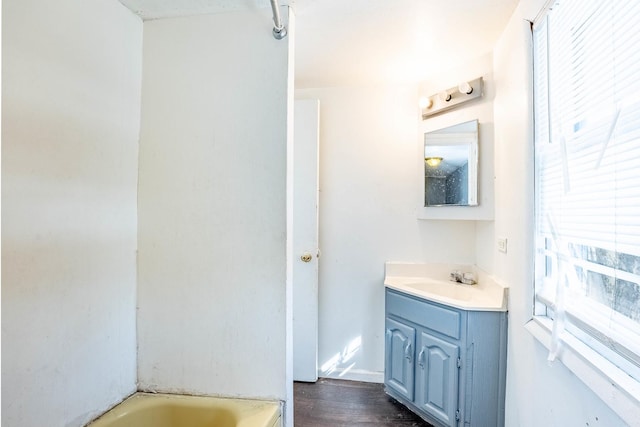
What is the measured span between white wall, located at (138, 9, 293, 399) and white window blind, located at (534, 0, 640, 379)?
113 centimetres

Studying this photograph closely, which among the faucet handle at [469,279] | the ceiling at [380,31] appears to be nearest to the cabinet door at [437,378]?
the faucet handle at [469,279]

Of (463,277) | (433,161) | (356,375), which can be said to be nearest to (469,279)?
(463,277)

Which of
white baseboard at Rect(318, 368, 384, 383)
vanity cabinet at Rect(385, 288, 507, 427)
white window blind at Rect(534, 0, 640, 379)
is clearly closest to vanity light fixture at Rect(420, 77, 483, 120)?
white window blind at Rect(534, 0, 640, 379)

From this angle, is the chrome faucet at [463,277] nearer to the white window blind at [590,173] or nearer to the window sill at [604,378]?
the white window blind at [590,173]

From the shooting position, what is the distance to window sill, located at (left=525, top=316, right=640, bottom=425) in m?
0.84

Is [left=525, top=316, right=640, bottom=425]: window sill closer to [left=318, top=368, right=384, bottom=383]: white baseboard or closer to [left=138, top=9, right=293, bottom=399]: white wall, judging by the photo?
[left=138, top=9, right=293, bottom=399]: white wall

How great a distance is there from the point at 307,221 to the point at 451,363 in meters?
1.32

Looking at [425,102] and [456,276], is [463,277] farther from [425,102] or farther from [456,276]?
[425,102]

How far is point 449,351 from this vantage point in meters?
1.82

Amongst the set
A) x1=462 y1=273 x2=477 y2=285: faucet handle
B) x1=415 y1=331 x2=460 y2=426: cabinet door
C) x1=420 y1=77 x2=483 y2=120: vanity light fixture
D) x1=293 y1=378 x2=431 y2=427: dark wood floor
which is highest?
x1=420 y1=77 x2=483 y2=120: vanity light fixture

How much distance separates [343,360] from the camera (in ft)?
8.34

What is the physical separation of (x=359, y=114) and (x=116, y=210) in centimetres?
183

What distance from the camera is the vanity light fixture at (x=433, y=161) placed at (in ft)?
7.55

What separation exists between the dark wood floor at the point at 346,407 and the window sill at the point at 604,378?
1.24m
